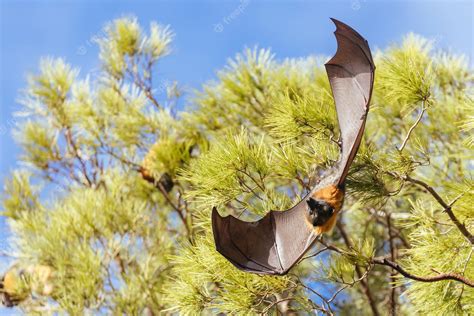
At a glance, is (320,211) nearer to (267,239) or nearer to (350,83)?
(267,239)

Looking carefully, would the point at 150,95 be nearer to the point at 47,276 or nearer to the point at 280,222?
the point at 47,276

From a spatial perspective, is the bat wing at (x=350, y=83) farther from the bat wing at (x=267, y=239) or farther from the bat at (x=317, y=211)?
the bat wing at (x=267, y=239)

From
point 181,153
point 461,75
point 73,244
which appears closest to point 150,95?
point 181,153

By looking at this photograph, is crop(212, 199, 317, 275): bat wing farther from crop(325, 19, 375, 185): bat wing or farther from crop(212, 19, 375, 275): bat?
crop(325, 19, 375, 185): bat wing

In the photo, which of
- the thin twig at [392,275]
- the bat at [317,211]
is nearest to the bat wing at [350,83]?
the bat at [317,211]

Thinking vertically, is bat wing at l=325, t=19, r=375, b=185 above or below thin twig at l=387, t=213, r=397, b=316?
above

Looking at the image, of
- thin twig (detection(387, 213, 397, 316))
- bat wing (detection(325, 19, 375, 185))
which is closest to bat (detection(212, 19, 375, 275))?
bat wing (detection(325, 19, 375, 185))

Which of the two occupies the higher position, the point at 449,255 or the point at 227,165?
the point at 227,165
